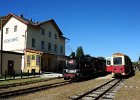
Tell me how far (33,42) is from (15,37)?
338cm

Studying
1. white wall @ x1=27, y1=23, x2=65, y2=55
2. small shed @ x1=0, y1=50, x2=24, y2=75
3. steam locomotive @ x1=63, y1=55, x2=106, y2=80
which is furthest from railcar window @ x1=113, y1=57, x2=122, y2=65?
white wall @ x1=27, y1=23, x2=65, y2=55

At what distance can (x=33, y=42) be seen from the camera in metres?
45.6

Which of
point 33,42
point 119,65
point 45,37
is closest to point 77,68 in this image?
point 119,65

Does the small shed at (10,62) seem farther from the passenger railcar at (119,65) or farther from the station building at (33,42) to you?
the passenger railcar at (119,65)

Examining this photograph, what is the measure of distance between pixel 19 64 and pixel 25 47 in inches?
258

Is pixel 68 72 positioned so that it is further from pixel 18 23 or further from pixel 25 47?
pixel 18 23

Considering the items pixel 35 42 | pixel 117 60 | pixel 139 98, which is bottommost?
pixel 139 98

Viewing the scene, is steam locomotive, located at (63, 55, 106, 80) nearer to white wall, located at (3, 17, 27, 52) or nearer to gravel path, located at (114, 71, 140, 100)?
gravel path, located at (114, 71, 140, 100)

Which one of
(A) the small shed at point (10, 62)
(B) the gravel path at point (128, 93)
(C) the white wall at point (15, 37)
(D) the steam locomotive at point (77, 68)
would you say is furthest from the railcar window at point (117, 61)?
(C) the white wall at point (15, 37)

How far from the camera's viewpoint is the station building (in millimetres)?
42391

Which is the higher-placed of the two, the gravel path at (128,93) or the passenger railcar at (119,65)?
the passenger railcar at (119,65)

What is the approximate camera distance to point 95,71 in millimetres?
35938

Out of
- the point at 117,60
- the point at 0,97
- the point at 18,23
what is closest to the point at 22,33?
the point at 18,23

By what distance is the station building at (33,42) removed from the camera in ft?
139
